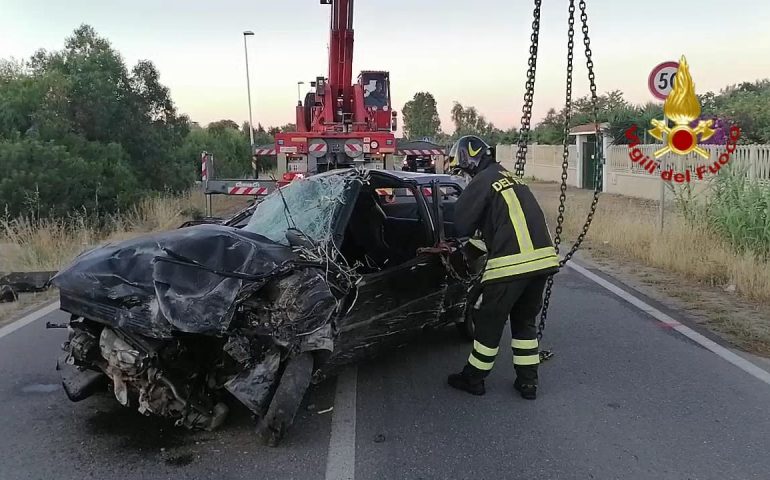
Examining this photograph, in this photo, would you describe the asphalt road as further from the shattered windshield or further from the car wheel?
the shattered windshield

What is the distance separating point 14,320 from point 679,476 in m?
6.52

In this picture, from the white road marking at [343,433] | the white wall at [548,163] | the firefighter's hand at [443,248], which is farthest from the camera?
the white wall at [548,163]

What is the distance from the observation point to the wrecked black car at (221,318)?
3756mm

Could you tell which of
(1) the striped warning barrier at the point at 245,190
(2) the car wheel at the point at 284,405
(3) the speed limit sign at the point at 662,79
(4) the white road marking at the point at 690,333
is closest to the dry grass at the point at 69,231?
(1) the striped warning barrier at the point at 245,190

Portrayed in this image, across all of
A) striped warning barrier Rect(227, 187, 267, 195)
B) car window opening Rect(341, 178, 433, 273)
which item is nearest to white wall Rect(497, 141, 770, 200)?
car window opening Rect(341, 178, 433, 273)

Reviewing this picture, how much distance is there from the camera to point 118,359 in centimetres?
376

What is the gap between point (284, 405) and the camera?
12.6 feet

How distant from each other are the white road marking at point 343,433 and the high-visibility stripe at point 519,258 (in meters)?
1.40

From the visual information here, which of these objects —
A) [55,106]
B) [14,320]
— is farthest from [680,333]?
[55,106]

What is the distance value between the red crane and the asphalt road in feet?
32.8

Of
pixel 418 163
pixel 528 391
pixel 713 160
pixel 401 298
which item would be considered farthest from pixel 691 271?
pixel 418 163

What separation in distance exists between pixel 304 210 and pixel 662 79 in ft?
27.3

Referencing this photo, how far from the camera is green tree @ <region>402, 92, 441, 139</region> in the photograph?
76312 millimetres

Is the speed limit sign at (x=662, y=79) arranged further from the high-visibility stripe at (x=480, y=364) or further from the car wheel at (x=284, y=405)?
the car wheel at (x=284, y=405)
